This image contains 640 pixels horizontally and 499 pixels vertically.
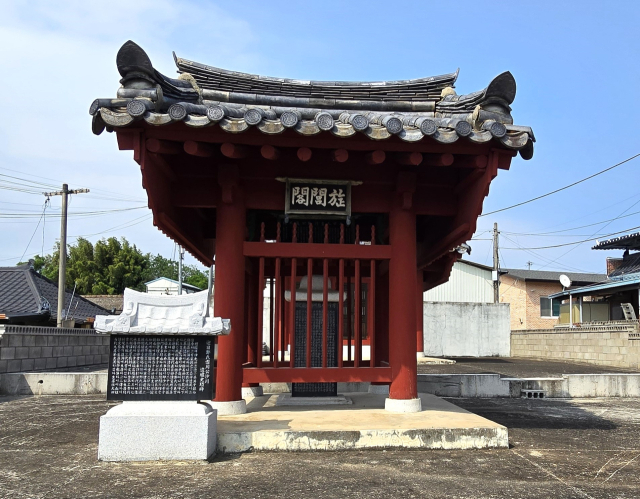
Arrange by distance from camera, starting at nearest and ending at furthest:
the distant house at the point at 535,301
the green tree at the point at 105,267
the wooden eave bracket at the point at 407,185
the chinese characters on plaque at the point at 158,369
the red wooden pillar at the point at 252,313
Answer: the chinese characters on plaque at the point at 158,369
the wooden eave bracket at the point at 407,185
the red wooden pillar at the point at 252,313
the distant house at the point at 535,301
the green tree at the point at 105,267

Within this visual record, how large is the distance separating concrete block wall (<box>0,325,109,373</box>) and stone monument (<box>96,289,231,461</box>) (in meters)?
9.78

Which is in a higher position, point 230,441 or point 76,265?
point 76,265

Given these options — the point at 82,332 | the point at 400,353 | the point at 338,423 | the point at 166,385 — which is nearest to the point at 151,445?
the point at 166,385

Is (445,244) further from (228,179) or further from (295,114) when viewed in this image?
(228,179)

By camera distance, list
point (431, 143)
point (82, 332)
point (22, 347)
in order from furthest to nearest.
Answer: point (82, 332)
point (22, 347)
point (431, 143)

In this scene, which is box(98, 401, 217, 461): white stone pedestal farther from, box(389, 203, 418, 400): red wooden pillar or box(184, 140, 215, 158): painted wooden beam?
box(184, 140, 215, 158): painted wooden beam

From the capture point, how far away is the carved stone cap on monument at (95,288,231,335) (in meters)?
6.27

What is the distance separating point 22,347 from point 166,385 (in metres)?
10.9

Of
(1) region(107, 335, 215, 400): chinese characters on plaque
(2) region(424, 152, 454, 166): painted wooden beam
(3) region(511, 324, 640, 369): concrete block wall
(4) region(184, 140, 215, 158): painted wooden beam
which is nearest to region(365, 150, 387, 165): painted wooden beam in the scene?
(2) region(424, 152, 454, 166): painted wooden beam

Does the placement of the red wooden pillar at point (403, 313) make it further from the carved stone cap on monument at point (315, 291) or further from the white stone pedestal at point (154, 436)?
the white stone pedestal at point (154, 436)

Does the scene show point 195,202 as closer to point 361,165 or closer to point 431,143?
point 361,165

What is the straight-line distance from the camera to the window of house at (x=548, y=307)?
41.3 m

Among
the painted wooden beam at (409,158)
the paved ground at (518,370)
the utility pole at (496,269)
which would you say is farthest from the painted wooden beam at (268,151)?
the utility pole at (496,269)

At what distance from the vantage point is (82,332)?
2012cm
